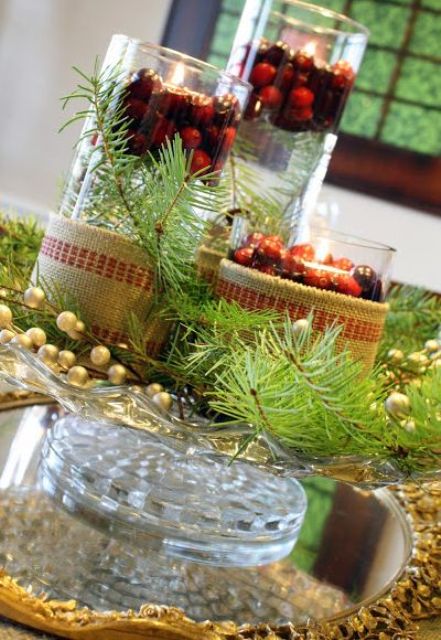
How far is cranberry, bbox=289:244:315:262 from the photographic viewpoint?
57 cm

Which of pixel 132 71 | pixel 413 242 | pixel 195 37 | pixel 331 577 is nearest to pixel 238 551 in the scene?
pixel 331 577

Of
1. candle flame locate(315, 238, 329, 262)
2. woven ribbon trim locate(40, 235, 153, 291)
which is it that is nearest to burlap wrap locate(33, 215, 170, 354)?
woven ribbon trim locate(40, 235, 153, 291)

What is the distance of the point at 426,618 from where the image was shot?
507 mm

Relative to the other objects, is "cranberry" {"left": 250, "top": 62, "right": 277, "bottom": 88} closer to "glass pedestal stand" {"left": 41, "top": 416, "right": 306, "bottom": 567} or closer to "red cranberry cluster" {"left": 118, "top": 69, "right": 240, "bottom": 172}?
"red cranberry cluster" {"left": 118, "top": 69, "right": 240, "bottom": 172}

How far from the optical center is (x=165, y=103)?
1.75 feet

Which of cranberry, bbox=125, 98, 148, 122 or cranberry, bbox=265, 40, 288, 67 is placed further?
cranberry, bbox=265, 40, 288, 67

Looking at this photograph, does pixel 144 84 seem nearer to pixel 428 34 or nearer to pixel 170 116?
pixel 170 116

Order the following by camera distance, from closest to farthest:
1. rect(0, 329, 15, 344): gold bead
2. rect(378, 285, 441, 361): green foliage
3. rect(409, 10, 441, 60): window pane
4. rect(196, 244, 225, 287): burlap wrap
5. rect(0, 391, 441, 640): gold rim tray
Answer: rect(0, 391, 441, 640): gold rim tray < rect(0, 329, 15, 344): gold bead < rect(196, 244, 225, 287): burlap wrap < rect(378, 285, 441, 361): green foliage < rect(409, 10, 441, 60): window pane

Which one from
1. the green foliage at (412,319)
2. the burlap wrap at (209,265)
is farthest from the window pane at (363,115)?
the burlap wrap at (209,265)

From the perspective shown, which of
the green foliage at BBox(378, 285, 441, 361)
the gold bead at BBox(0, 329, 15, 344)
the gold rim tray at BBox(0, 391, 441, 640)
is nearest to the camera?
the gold rim tray at BBox(0, 391, 441, 640)

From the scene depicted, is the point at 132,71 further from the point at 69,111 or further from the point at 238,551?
the point at 69,111

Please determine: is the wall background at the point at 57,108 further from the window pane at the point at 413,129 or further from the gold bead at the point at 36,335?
the gold bead at the point at 36,335

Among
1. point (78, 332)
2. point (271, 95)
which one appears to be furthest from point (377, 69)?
point (78, 332)

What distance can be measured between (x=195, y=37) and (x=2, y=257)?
1.51 meters
